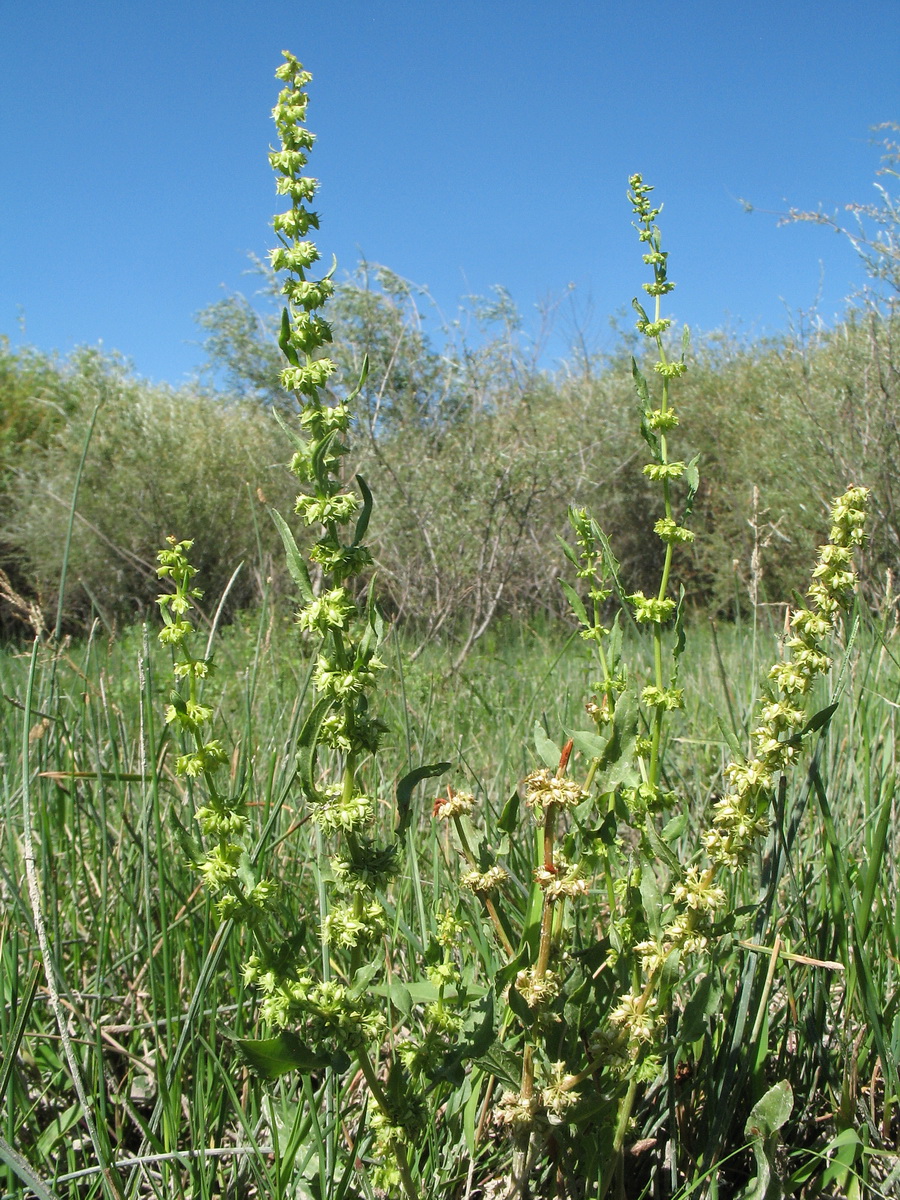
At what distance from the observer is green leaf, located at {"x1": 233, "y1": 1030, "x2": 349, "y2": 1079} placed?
77cm

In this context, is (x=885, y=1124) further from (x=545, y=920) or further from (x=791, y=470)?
(x=791, y=470)

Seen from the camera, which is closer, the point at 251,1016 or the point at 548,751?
the point at 548,751

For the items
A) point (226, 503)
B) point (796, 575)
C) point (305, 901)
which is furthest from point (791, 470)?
point (305, 901)

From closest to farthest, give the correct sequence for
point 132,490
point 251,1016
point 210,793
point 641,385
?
point 210,793 → point 641,385 → point 251,1016 → point 132,490

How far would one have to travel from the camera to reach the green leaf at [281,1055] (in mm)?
770

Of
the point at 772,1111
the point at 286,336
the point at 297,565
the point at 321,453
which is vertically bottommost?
the point at 772,1111

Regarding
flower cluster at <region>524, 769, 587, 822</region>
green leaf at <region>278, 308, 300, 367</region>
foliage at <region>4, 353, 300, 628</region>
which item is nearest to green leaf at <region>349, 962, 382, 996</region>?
flower cluster at <region>524, 769, 587, 822</region>

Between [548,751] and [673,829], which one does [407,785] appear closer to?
[548,751]

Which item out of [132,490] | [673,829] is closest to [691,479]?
[673,829]

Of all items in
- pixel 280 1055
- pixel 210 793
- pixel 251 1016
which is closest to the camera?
A: pixel 280 1055

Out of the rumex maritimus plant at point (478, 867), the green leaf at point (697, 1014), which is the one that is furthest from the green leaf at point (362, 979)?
the green leaf at point (697, 1014)

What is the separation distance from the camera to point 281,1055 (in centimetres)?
80

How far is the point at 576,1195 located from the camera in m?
1.09

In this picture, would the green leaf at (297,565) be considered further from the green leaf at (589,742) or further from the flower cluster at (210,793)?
the green leaf at (589,742)
